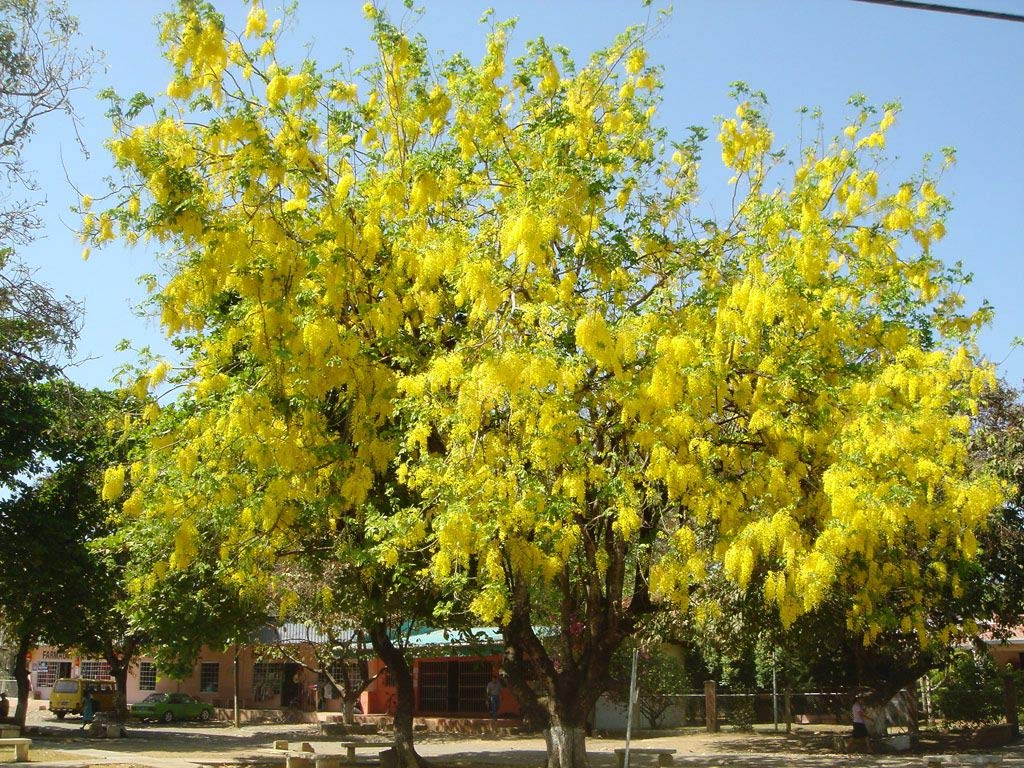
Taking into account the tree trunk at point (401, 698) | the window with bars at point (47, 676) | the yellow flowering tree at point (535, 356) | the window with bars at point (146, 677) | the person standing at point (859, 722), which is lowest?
the window with bars at point (47, 676)

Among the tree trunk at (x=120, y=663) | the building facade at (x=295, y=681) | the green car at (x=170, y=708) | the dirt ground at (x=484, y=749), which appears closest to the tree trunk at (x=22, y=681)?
the dirt ground at (x=484, y=749)

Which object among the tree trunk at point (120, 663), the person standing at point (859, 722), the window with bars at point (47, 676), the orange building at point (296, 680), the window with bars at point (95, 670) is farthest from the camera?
the window with bars at point (47, 676)

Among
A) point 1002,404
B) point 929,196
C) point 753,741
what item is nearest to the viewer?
point 929,196

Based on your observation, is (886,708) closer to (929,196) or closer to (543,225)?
(929,196)

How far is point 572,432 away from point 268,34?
537cm

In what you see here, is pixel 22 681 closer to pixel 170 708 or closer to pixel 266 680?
pixel 170 708

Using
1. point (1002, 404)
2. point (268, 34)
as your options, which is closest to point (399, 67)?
point (268, 34)

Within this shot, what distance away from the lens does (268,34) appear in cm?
1085

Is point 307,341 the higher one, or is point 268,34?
point 268,34

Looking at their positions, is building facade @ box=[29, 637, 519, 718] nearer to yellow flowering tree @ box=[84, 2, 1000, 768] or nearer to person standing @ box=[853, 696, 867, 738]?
person standing @ box=[853, 696, 867, 738]

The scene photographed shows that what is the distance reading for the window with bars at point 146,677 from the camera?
115ft

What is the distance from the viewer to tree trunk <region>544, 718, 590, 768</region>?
1126 centimetres

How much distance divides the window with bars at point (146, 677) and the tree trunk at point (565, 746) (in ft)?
90.4

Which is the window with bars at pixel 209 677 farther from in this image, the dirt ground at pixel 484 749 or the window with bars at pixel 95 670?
the dirt ground at pixel 484 749
